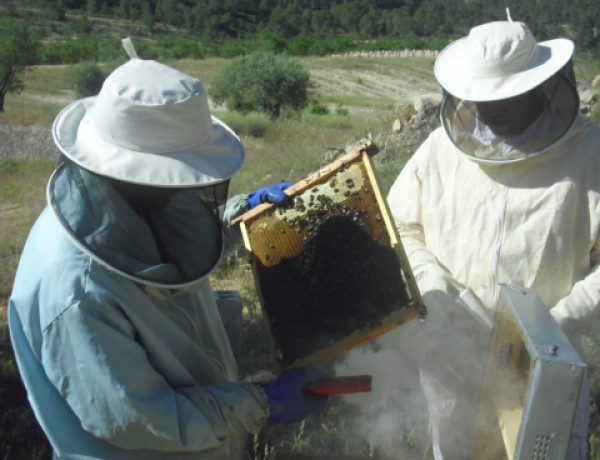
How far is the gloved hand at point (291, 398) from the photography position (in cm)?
247

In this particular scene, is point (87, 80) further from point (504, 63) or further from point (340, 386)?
point (340, 386)

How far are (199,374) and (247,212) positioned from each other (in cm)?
93

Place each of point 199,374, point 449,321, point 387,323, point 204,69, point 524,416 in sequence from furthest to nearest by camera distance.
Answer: point 204,69, point 449,321, point 387,323, point 199,374, point 524,416

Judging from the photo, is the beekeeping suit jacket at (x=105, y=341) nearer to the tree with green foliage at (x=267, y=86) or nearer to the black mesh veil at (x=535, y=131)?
the black mesh veil at (x=535, y=131)

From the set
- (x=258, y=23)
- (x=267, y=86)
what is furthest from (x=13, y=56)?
(x=258, y=23)

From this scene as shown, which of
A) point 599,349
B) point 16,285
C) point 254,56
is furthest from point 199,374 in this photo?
point 254,56

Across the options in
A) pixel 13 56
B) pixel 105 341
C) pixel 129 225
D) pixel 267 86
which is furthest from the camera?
pixel 13 56

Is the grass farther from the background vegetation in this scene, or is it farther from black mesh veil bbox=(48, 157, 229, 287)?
the background vegetation

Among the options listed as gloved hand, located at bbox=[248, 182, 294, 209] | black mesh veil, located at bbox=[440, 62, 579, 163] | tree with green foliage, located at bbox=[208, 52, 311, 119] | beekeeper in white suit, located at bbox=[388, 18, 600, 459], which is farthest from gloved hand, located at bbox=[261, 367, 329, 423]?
tree with green foliage, located at bbox=[208, 52, 311, 119]

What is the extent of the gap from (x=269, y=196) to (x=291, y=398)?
100cm

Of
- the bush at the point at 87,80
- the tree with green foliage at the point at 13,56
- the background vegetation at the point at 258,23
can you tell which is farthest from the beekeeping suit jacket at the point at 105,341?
the background vegetation at the point at 258,23

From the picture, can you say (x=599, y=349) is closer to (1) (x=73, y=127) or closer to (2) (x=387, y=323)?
(2) (x=387, y=323)

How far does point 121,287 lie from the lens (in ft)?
6.22

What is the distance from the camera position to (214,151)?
2.04 m
